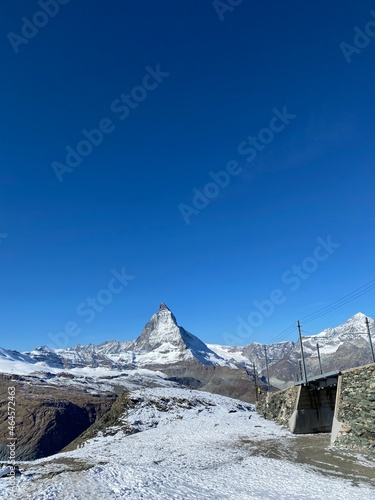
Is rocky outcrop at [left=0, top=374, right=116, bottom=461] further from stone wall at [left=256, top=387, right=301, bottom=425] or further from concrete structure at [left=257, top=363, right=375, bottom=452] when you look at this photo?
concrete structure at [left=257, top=363, right=375, bottom=452]

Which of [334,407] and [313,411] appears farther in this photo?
[313,411]

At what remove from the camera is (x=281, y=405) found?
142ft

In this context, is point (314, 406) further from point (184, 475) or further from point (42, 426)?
point (42, 426)

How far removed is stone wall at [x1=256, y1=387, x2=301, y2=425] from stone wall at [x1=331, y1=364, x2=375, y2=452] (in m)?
10.8

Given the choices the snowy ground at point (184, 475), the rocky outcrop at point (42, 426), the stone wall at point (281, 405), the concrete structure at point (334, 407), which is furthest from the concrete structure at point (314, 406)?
the rocky outcrop at point (42, 426)

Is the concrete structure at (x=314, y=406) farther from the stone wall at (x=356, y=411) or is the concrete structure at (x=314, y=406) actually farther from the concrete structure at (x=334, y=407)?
the stone wall at (x=356, y=411)

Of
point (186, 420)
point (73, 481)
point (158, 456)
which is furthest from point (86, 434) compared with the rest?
point (73, 481)

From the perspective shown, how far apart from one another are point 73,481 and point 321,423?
29.2 m

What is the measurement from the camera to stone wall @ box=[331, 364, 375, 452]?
24531 millimetres

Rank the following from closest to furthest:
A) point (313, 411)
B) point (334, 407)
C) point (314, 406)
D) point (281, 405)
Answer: point (334, 407), point (313, 411), point (314, 406), point (281, 405)

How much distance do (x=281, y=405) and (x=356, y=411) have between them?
18.7 m

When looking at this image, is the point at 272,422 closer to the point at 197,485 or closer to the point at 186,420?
the point at 186,420

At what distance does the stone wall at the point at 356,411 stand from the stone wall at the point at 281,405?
10.8 metres

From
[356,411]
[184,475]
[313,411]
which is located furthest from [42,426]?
[184,475]
